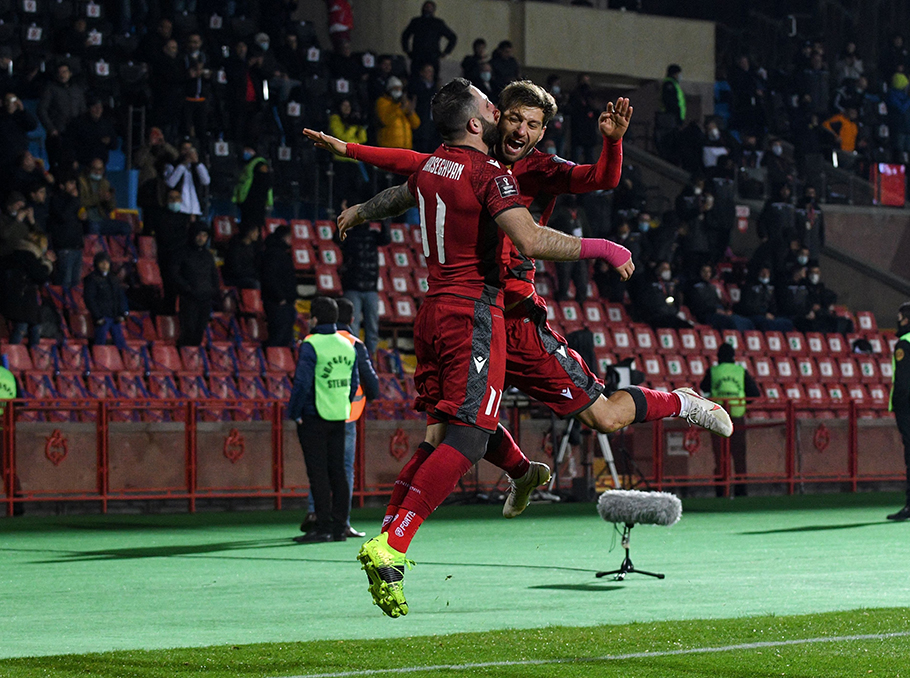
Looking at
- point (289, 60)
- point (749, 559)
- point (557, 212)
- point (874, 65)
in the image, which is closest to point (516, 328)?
point (749, 559)

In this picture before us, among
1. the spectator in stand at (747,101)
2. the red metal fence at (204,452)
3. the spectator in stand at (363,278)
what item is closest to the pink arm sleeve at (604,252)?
the red metal fence at (204,452)

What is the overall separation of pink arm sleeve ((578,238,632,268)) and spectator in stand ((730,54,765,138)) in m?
27.5

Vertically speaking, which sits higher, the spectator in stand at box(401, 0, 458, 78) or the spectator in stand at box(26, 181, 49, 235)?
the spectator in stand at box(401, 0, 458, 78)

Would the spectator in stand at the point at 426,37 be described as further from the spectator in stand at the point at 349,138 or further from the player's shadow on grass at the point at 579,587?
the player's shadow on grass at the point at 579,587

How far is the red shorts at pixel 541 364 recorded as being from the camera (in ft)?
24.0

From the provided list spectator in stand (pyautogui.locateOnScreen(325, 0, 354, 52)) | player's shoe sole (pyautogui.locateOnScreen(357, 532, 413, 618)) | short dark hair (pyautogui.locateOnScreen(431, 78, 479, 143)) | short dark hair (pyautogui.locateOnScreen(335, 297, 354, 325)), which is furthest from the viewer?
spectator in stand (pyautogui.locateOnScreen(325, 0, 354, 52))

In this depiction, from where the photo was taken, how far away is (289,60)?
84.4 ft

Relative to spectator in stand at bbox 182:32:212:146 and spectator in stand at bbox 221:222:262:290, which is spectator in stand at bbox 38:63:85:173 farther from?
spectator in stand at bbox 221:222:262:290

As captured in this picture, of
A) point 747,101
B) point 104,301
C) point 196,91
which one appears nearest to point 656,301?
point 196,91

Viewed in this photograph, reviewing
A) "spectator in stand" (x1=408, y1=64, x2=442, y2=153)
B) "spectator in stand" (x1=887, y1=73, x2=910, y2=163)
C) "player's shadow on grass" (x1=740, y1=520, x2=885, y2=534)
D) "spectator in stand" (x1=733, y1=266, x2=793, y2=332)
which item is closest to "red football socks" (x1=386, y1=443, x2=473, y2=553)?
"player's shadow on grass" (x1=740, y1=520, x2=885, y2=534)

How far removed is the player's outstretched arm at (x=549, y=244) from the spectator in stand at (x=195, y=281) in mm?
14197

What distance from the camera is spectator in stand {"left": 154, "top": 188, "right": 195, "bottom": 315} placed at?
20750mm

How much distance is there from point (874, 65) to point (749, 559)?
97.4 ft

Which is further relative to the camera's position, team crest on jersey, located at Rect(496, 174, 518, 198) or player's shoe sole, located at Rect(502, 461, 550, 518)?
player's shoe sole, located at Rect(502, 461, 550, 518)
